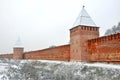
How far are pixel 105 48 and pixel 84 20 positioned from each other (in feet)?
17.3

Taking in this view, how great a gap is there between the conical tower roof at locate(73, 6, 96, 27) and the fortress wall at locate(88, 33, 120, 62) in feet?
8.32

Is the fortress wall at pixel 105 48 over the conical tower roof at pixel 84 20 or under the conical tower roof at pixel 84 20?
under

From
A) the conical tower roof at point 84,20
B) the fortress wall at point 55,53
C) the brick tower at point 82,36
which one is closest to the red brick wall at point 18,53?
the fortress wall at point 55,53

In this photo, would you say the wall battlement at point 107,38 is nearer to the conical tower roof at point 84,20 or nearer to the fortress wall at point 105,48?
the fortress wall at point 105,48

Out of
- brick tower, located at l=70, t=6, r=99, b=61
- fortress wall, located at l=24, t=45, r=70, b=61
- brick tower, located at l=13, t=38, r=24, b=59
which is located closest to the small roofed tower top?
brick tower, located at l=13, t=38, r=24, b=59

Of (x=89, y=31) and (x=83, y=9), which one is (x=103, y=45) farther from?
(x=83, y=9)

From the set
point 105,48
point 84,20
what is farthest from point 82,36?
point 105,48

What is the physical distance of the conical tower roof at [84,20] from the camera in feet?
61.8

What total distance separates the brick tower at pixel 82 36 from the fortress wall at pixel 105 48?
3.16ft

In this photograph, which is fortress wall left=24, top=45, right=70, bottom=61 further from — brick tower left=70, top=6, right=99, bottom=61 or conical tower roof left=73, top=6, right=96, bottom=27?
conical tower roof left=73, top=6, right=96, bottom=27

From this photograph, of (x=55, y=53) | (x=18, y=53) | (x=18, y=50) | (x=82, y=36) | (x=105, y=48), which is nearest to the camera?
(x=105, y=48)

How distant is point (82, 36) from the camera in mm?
18188

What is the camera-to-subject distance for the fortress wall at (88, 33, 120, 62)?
13.3 meters

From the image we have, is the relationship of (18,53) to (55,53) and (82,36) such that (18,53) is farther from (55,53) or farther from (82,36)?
(82,36)
